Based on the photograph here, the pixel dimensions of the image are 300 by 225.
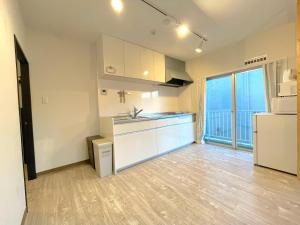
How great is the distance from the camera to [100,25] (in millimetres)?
2496

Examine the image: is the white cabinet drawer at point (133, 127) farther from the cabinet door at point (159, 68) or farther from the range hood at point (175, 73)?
the range hood at point (175, 73)

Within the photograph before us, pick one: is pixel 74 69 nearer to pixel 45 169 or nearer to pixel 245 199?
pixel 45 169

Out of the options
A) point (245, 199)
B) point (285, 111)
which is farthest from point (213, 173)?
point (285, 111)

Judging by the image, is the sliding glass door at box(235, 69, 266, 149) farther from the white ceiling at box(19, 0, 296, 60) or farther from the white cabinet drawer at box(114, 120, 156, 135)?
the white cabinet drawer at box(114, 120, 156, 135)

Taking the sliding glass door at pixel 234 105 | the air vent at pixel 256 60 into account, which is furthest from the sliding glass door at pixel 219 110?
the air vent at pixel 256 60


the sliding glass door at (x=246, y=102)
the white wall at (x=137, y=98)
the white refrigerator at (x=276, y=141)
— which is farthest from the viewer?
the sliding glass door at (x=246, y=102)

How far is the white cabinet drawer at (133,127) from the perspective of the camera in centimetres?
261

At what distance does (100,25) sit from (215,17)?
1.80m

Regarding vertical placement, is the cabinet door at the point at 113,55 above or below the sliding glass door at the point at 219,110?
above

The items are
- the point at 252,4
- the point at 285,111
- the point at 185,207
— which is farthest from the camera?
the point at 285,111

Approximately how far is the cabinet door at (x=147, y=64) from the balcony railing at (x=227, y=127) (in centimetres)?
200

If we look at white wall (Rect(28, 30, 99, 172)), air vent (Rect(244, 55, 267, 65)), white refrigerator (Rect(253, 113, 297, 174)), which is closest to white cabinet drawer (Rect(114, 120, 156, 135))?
white wall (Rect(28, 30, 99, 172))

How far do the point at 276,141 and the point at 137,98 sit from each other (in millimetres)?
2720

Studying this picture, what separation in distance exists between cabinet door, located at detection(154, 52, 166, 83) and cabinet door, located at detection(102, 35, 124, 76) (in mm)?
922
